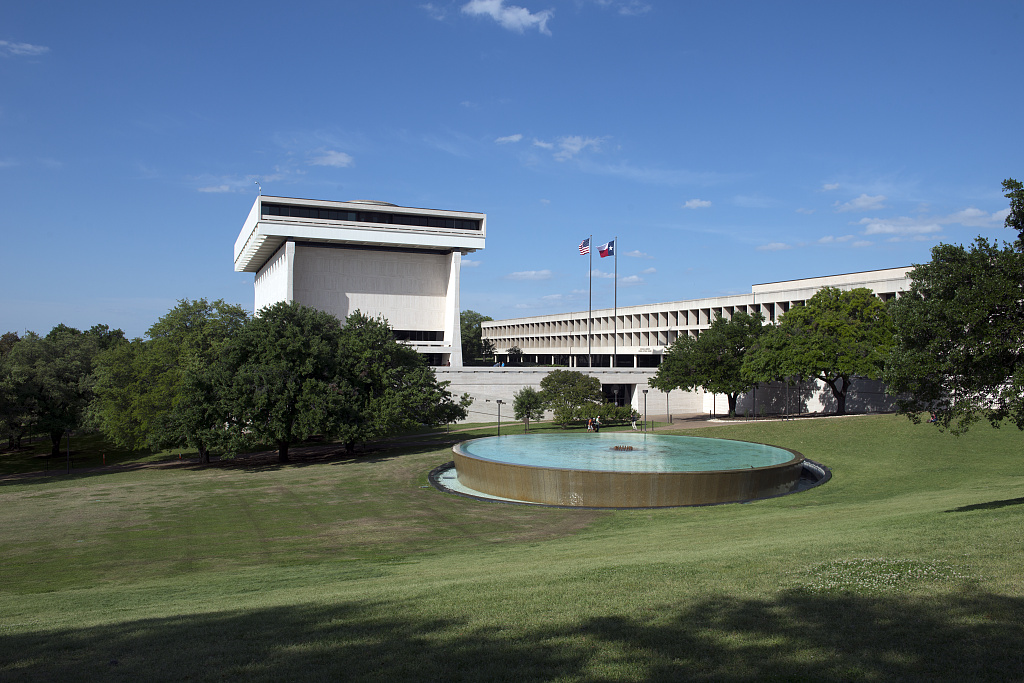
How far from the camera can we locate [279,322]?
135 feet

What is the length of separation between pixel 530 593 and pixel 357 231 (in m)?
67.7

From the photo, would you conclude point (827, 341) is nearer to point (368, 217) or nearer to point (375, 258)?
point (368, 217)

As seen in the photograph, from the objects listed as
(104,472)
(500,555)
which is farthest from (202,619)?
(104,472)

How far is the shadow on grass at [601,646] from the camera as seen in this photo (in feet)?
20.4

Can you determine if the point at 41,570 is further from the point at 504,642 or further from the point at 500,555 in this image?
the point at 504,642

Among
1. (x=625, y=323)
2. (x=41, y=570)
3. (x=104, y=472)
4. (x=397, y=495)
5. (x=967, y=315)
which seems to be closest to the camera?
(x=967, y=315)

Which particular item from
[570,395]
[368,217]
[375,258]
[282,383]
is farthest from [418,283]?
[282,383]

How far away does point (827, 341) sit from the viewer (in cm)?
4881

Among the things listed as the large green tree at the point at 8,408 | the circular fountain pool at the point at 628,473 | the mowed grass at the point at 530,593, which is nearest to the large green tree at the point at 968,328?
the mowed grass at the point at 530,593

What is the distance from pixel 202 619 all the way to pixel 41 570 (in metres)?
10.5

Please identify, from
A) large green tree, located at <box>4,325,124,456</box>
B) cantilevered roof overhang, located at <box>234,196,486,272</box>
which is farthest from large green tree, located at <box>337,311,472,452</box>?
cantilevered roof overhang, located at <box>234,196,486,272</box>

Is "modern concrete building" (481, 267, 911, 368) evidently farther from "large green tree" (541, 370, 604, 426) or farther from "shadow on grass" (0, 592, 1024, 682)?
"shadow on grass" (0, 592, 1024, 682)

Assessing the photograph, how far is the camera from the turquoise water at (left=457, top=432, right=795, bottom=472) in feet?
88.3

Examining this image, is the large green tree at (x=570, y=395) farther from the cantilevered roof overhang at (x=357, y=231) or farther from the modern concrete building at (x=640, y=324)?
the cantilevered roof overhang at (x=357, y=231)
